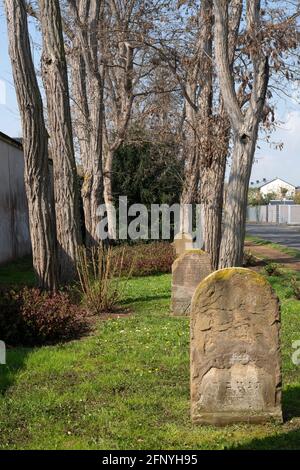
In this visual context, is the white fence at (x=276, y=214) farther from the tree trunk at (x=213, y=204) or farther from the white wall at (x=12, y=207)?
the tree trunk at (x=213, y=204)

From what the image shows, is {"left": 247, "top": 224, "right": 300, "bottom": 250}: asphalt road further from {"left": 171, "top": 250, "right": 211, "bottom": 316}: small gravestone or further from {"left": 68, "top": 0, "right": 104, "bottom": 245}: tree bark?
{"left": 171, "top": 250, "right": 211, "bottom": 316}: small gravestone

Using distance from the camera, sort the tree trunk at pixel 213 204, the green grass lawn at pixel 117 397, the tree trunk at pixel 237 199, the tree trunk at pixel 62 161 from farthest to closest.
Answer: the tree trunk at pixel 213 204, the tree trunk at pixel 237 199, the tree trunk at pixel 62 161, the green grass lawn at pixel 117 397

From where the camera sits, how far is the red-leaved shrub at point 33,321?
877 centimetres

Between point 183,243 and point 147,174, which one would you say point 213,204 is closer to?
point 183,243

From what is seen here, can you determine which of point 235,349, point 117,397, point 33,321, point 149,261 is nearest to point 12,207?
point 149,261

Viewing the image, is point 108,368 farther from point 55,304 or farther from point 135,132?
point 135,132

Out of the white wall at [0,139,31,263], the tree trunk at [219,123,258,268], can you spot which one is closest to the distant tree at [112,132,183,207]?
the white wall at [0,139,31,263]

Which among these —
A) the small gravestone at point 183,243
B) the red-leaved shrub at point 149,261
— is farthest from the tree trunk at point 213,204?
the red-leaved shrub at point 149,261

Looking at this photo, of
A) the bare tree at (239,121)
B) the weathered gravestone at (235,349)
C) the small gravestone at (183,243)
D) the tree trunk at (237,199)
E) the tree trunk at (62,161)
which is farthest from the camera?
the small gravestone at (183,243)

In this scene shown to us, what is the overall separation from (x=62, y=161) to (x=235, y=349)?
7.63 meters

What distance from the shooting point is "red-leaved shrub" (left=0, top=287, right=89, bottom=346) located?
877cm

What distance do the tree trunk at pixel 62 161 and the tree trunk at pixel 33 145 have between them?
3.02 feet

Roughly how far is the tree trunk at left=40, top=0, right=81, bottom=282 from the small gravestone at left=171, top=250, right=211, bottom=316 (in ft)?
7.21
